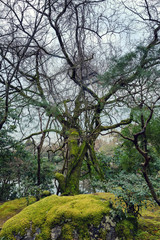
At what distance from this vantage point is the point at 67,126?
4367mm

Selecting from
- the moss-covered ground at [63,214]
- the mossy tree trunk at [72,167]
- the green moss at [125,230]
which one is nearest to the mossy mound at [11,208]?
the mossy tree trunk at [72,167]

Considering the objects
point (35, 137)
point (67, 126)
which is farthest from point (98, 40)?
point (35, 137)

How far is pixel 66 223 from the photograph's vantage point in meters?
1.96

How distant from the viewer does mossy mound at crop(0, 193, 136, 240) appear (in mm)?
1904

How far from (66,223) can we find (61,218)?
0.08 meters

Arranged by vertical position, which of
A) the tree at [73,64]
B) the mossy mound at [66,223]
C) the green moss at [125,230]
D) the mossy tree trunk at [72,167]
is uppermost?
the tree at [73,64]

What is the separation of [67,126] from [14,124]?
135 centimetres

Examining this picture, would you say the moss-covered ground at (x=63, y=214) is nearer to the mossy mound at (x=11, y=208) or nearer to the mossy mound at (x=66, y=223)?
the mossy mound at (x=66, y=223)

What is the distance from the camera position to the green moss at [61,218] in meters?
1.94

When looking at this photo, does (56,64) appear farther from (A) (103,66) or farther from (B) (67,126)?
(B) (67,126)

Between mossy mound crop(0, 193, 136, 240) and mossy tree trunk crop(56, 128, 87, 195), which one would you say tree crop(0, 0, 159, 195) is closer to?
mossy tree trunk crop(56, 128, 87, 195)

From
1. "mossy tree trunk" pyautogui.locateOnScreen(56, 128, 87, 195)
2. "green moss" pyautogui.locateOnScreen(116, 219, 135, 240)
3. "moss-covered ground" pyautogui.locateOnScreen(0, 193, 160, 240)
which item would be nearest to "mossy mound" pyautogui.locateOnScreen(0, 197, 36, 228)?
"mossy tree trunk" pyautogui.locateOnScreen(56, 128, 87, 195)

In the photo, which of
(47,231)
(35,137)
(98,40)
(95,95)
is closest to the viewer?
(47,231)

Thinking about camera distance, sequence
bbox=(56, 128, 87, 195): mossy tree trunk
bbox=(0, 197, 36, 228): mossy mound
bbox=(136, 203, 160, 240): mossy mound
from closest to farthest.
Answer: bbox=(136, 203, 160, 240): mossy mound → bbox=(0, 197, 36, 228): mossy mound → bbox=(56, 128, 87, 195): mossy tree trunk
